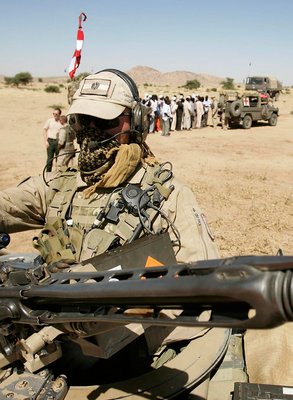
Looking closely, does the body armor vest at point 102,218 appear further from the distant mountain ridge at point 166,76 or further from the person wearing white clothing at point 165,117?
the distant mountain ridge at point 166,76

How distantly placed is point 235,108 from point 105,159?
71.2 feet

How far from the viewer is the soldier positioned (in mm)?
2785

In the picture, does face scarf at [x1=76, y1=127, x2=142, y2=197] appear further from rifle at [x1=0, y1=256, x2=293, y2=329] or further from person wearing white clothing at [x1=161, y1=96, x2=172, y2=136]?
person wearing white clothing at [x1=161, y1=96, x2=172, y2=136]

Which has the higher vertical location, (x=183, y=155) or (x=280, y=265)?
(x=280, y=265)

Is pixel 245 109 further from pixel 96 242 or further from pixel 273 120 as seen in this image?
pixel 96 242

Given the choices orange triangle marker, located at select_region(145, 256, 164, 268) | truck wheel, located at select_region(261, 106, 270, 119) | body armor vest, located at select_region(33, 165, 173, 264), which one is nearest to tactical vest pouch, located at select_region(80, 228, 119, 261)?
body armor vest, located at select_region(33, 165, 173, 264)

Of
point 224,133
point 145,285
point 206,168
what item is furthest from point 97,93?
point 224,133

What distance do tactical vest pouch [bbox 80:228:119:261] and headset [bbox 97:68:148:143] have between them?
26.8 inches

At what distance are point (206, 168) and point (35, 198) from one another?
11806 millimetres

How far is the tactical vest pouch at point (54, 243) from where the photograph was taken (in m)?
2.73

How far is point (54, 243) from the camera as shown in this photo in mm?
2785

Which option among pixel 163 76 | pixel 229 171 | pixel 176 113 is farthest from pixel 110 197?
pixel 163 76

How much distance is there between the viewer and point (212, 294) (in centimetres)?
134

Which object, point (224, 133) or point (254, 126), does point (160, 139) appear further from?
point (254, 126)
